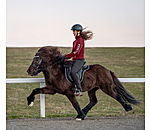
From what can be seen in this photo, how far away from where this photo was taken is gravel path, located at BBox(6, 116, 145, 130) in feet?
20.3

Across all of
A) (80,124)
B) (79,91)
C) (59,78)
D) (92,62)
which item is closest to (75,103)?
(79,91)

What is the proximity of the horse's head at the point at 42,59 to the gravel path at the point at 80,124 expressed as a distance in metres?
1.33

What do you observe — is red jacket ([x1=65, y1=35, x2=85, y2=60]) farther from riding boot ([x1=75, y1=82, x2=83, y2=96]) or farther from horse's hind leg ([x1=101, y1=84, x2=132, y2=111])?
horse's hind leg ([x1=101, y1=84, x2=132, y2=111])

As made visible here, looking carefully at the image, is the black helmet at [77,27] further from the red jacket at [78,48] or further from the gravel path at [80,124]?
the gravel path at [80,124]

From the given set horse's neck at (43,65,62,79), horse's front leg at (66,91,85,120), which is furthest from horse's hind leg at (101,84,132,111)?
horse's neck at (43,65,62,79)

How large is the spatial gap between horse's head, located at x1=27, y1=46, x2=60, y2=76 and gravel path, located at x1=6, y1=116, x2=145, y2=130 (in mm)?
1333

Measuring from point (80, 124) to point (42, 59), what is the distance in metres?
2.00

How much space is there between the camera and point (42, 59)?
674 cm

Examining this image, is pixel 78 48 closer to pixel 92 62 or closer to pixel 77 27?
pixel 77 27

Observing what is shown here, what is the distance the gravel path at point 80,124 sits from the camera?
6184 mm

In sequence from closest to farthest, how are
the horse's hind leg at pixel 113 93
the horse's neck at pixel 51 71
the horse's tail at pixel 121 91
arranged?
the horse's neck at pixel 51 71 → the horse's hind leg at pixel 113 93 → the horse's tail at pixel 121 91

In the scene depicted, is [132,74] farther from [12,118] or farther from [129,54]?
[12,118]

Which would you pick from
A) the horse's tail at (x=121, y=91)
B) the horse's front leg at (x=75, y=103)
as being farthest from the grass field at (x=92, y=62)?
the horse's tail at (x=121, y=91)

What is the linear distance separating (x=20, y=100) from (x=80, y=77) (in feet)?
16.4
